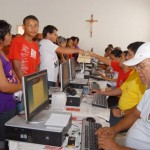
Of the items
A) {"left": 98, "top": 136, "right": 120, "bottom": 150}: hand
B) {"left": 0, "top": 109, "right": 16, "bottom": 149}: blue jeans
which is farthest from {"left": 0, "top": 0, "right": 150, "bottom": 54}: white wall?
{"left": 98, "top": 136, "right": 120, "bottom": 150}: hand

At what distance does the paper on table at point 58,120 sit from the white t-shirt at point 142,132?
18.0 inches

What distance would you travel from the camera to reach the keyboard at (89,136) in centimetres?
147

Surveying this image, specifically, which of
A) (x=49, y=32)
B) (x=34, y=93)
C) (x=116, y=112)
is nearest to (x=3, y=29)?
(x=34, y=93)

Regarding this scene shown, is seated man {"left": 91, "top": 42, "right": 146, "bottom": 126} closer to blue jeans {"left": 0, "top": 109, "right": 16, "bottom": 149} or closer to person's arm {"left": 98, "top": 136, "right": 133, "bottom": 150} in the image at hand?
person's arm {"left": 98, "top": 136, "right": 133, "bottom": 150}

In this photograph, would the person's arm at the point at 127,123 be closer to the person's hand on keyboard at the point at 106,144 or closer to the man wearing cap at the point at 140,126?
the man wearing cap at the point at 140,126

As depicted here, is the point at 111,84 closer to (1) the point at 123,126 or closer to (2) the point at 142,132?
(1) the point at 123,126

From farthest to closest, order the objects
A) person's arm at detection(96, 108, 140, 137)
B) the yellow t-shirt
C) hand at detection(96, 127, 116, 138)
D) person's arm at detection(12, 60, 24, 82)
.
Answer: person's arm at detection(12, 60, 24, 82)
the yellow t-shirt
person's arm at detection(96, 108, 140, 137)
hand at detection(96, 127, 116, 138)

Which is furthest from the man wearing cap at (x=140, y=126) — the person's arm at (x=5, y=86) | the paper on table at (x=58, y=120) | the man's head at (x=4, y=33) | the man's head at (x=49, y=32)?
the man's head at (x=49, y=32)

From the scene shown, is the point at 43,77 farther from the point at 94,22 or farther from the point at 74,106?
the point at 94,22

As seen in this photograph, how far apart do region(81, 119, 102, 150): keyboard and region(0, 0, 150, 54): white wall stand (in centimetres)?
636

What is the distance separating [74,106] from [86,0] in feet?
19.7

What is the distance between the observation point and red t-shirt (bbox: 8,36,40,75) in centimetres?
271


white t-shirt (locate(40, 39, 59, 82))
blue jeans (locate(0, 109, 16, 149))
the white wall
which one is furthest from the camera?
the white wall

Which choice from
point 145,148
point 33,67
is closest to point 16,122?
point 145,148
